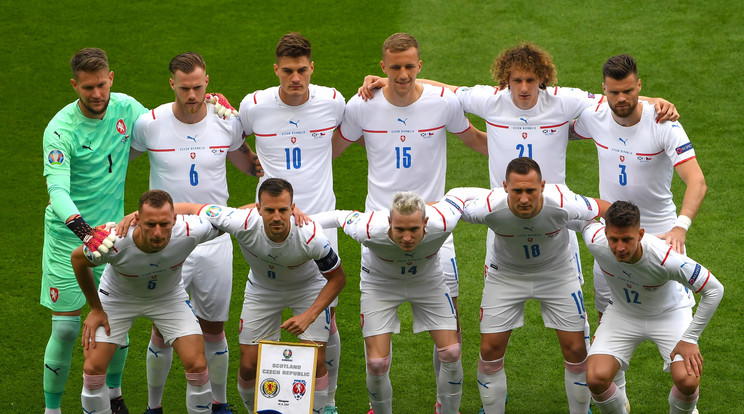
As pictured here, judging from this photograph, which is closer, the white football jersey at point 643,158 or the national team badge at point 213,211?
the national team badge at point 213,211

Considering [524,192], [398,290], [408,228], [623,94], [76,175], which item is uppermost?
[623,94]

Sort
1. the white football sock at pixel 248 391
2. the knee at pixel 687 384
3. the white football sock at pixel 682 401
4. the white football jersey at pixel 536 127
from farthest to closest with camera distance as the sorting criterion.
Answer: the white football jersey at pixel 536 127 < the white football sock at pixel 248 391 < the white football sock at pixel 682 401 < the knee at pixel 687 384

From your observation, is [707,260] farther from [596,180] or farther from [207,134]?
[207,134]

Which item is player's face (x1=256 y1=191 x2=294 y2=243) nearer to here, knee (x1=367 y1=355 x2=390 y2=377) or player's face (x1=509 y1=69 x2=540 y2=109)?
knee (x1=367 y1=355 x2=390 y2=377)

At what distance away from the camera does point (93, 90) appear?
295 inches

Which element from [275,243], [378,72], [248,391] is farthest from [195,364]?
[378,72]

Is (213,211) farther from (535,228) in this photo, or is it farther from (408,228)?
(535,228)

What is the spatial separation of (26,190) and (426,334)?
486 centimetres

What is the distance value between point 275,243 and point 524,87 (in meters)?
2.14

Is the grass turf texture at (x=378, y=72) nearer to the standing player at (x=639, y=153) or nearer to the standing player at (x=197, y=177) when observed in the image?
the standing player at (x=197, y=177)

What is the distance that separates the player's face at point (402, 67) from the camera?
24.9ft

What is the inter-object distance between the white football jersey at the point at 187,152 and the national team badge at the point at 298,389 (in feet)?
5.47

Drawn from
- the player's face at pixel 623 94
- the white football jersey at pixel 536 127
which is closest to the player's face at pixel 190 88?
the white football jersey at pixel 536 127

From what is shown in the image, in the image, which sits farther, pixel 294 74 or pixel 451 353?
pixel 294 74
